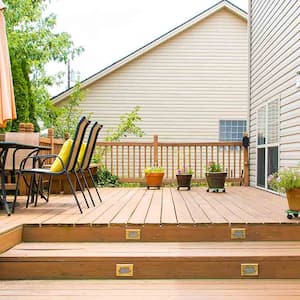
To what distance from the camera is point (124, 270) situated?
125 inches

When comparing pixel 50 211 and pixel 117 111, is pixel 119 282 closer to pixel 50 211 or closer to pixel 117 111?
pixel 50 211

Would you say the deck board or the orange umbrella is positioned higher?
the orange umbrella

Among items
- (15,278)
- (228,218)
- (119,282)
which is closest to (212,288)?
(119,282)

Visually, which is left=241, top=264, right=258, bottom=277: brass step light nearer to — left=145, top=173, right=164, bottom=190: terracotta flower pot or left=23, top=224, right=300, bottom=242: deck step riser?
left=23, top=224, right=300, bottom=242: deck step riser

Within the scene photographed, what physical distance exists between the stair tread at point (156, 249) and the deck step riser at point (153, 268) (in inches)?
2.0

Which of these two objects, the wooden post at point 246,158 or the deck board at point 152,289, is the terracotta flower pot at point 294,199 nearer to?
the deck board at point 152,289

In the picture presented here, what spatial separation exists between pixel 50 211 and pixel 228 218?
6.25ft

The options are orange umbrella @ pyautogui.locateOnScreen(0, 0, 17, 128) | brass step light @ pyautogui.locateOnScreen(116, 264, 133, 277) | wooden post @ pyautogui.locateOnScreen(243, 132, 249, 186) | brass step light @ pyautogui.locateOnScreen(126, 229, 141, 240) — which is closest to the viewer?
brass step light @ pyautogui.locateOnScreen(116, 264, 133, 277)

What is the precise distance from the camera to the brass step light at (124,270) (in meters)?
3.16

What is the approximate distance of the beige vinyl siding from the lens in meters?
12.1

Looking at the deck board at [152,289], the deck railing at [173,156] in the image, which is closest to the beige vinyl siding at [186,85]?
the deck railing at [173,156]

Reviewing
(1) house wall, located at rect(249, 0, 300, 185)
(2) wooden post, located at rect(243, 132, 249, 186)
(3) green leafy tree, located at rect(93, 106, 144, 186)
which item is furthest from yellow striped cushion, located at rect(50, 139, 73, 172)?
(3) green leafy tree, located at rect(93, 106, 144, 186)

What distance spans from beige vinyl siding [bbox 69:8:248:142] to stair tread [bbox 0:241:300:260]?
337 inches

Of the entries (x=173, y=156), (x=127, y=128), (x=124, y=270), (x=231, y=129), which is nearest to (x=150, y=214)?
(x=124, y=270)
